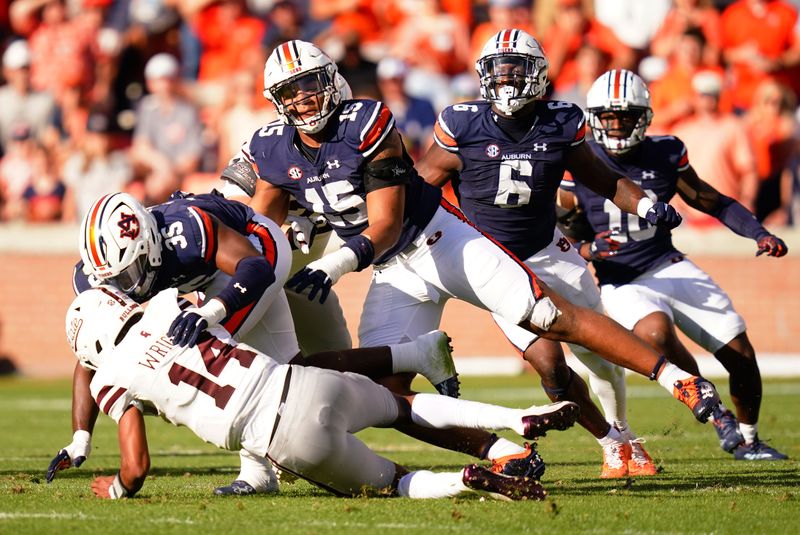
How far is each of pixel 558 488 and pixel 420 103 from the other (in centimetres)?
823

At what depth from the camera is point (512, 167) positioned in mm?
6500

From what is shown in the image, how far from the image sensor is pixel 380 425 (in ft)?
16.7

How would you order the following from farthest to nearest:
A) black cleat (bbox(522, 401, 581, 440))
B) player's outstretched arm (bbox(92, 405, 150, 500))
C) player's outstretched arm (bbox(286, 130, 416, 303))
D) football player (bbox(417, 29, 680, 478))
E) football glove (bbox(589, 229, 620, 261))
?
football glove (bbox(589, 229, 620, 261)), football player (bbox(417, 29, 680, 478)), player's outstretched arm (bbox(286, 130, 416, 303)), black cleat (bbox(522, 401, 581, 440)), player's outstretched arm (bbox(92, 405, 150, 500))

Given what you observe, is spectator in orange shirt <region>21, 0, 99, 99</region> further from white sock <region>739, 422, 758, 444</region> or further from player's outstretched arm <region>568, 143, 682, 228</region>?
white sock <region>739, 422, 758, 444</region>

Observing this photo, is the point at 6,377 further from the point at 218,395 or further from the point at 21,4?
the point at 218,395

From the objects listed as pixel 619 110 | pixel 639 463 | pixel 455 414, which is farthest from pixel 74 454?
pixel 619 110

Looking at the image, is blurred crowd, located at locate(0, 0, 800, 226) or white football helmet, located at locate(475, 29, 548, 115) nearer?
white football helmet, located at locate(475, 29, 548, 115)

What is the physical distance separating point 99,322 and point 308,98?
1640mm

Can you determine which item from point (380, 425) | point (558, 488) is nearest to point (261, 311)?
point (380, 425)

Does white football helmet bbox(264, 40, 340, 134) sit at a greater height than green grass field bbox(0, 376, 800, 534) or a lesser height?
greater

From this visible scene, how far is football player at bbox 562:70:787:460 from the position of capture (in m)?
7.30

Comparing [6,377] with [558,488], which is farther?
[6,377]

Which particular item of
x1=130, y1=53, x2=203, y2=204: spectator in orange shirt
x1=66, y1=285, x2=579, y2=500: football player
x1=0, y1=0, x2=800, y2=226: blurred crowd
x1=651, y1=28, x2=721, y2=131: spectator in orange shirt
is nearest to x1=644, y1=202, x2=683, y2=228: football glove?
x1=66, y1=285, x2=579, y2=500: football player

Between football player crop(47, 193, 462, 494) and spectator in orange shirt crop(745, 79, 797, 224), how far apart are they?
25.1 ft
